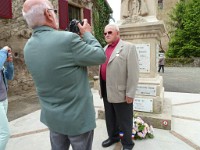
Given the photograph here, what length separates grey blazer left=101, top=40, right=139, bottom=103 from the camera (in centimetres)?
242

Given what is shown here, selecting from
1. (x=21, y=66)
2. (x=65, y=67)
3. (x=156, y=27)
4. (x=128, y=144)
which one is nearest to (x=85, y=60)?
(x=65, y=67)

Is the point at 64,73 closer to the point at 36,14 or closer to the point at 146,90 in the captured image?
the point at 36,14

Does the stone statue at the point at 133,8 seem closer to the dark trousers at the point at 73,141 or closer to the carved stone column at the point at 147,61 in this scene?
the carved stone column at the point at 147,61

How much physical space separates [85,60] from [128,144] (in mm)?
1670

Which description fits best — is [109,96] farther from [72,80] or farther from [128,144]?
[72,80]

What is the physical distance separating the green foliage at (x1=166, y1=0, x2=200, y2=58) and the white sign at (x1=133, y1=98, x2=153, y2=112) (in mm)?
22351

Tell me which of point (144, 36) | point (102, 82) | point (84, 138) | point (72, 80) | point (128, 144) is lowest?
point (128, 144)

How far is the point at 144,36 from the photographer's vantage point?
3520 mm

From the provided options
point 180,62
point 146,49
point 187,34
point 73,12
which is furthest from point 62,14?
point 187,34

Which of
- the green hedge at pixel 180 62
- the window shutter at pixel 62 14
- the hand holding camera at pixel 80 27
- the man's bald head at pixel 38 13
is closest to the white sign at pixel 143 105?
the hand holding camera at pixel 80 27

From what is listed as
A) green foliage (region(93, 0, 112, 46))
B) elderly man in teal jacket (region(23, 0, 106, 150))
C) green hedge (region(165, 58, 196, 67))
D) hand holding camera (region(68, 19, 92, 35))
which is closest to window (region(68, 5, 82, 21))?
green foliage (region(93, 0, 112, 46))

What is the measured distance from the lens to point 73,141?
150 cm

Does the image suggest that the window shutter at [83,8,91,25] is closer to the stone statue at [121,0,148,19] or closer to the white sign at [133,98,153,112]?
the stone statue at [121,0,148,19]

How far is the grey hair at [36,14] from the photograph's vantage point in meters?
1.31
